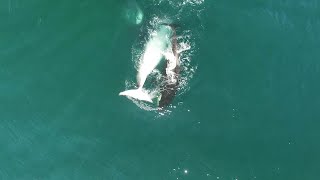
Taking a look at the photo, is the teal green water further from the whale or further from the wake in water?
the whale

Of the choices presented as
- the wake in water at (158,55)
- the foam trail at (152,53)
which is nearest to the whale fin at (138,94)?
the wake in water at (158,55)

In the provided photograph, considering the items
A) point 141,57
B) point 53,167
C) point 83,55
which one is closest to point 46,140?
point 53,167

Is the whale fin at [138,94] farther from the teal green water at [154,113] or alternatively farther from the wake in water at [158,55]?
the teal green water at [154,113]

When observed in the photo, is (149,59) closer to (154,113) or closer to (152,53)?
(152,53)

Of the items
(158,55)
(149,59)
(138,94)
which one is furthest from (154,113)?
(158,55)

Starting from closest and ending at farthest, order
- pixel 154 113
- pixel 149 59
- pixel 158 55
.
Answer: pixel 154 113, pixel 149 59, pixel 158 55

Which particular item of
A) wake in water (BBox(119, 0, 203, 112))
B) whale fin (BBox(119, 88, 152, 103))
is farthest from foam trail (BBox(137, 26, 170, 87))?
whale fin (BBox(119, 88, 152, 103))

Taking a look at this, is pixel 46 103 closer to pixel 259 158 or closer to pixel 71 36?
pixel 71 36
